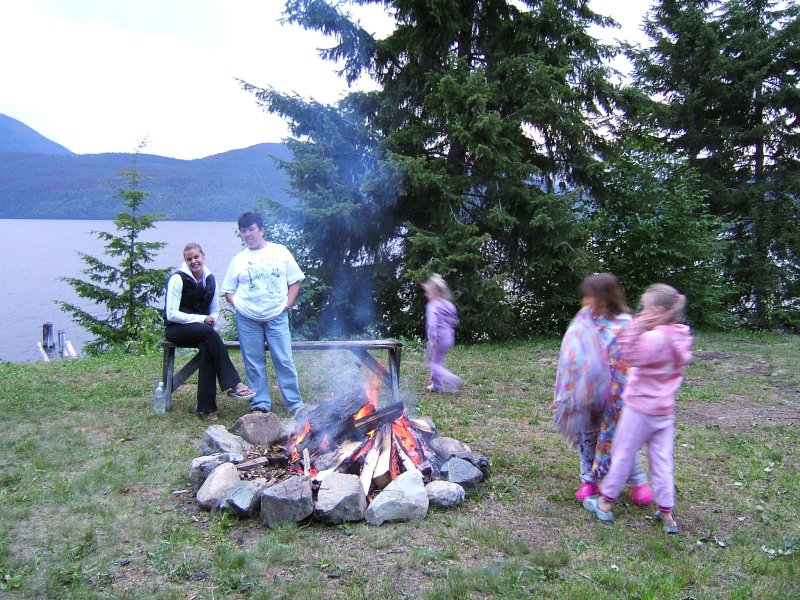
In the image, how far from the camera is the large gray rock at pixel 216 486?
4094 millimetres

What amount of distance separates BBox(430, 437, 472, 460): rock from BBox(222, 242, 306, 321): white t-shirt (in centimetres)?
203

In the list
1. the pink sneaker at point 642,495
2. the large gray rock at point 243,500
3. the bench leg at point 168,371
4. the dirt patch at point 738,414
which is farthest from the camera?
the dirt patch at point 738,414

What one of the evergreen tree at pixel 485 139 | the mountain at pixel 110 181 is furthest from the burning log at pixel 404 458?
the mountain at pixel 110 181

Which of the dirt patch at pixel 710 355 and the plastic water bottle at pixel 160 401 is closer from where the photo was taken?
the plastic water bottle at pixel 160 401

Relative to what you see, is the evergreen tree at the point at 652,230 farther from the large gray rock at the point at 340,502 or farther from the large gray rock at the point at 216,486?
the large gray rock at the point at 216,486

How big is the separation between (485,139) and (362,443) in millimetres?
7808

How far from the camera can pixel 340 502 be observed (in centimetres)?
393

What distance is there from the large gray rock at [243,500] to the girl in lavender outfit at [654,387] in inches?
86.7

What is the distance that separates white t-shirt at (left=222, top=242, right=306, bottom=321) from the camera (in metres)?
6.02

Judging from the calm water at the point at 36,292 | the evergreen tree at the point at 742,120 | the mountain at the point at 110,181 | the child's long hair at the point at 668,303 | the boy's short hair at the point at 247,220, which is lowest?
the calm water at the point at 36,292

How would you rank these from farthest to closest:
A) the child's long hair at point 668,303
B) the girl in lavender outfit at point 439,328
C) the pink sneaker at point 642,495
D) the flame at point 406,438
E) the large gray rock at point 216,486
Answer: the girl in lavender outfit at point 439,328 < the flame at point 406,438 < the pink sneaker at point 642,495 < the large gray rock at point 216,486 < the child's long hair at point 668,303

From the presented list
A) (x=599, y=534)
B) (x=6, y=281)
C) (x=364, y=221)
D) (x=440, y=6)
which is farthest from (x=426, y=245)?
(x=6, y=281)

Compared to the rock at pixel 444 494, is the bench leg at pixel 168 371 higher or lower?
higher

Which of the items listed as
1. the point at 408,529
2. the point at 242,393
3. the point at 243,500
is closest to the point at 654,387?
the point at 408,529
